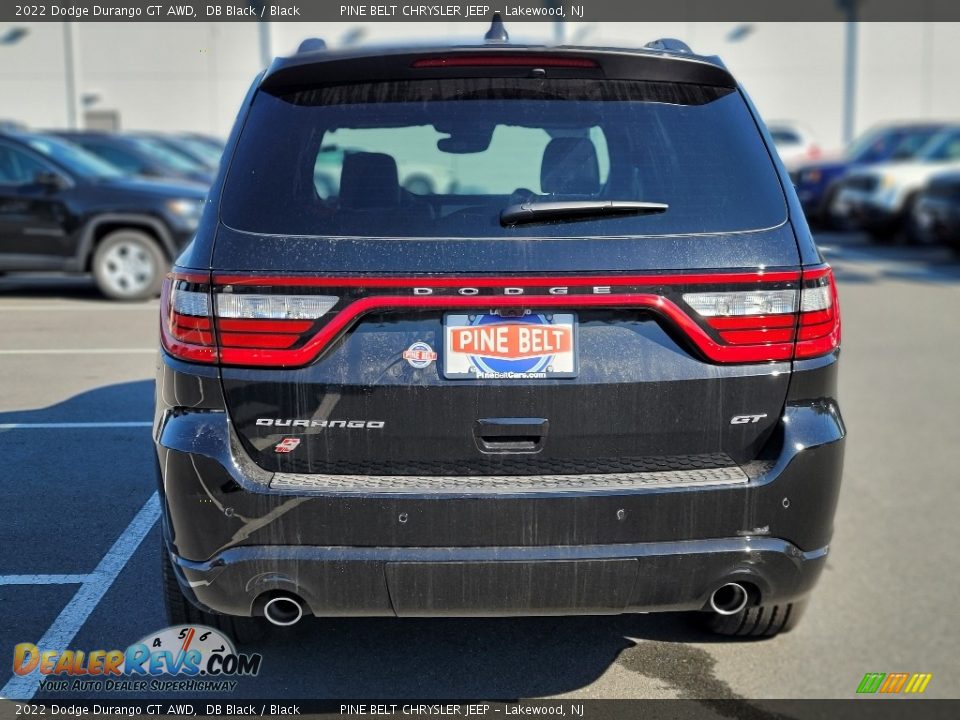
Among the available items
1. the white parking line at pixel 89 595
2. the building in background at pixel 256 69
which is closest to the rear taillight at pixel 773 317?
the white parking line at pixel 89 595

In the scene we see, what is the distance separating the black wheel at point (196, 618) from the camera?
339cm

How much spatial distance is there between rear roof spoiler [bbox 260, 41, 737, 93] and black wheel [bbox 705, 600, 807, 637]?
1709 mm

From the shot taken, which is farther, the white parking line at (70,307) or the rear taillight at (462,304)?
the white parking line at (70,307)

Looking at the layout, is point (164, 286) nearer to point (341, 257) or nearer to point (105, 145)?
point (341, 257)

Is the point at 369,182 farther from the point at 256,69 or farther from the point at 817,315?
the point at 256,69

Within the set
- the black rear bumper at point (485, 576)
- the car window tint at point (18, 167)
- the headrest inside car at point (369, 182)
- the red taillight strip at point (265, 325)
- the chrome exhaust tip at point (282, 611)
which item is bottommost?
the chrome exhaust tip at point (282, 611)

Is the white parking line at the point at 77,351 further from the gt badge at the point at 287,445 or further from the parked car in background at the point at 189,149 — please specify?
the parked car in background at the point at 189,149

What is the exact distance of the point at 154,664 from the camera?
3.61m

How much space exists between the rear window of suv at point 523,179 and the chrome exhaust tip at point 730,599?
3.23 feet

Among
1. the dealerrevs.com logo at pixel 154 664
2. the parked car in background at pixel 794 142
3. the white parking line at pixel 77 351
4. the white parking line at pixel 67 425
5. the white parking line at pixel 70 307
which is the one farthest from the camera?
the parked car in background at pixel 794 142

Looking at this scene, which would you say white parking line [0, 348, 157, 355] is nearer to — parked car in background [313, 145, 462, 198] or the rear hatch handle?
parked car in background [313, 145, 462, 198]

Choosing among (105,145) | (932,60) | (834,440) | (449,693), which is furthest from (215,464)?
(932,60)

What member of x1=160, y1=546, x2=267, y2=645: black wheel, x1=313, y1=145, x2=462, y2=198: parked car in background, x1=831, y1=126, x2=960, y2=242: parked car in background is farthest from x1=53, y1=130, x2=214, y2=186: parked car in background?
x1=160, y1=546, x2=267, y2=645: black wheel

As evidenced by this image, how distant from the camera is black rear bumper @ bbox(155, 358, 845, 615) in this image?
292cm
